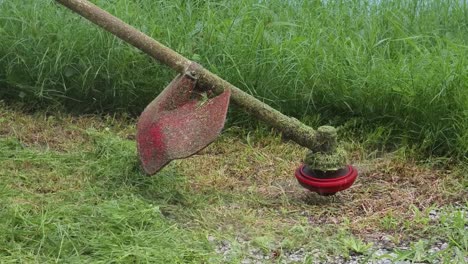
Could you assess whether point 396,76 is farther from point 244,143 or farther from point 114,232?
point 114,232

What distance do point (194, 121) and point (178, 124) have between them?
0.06m

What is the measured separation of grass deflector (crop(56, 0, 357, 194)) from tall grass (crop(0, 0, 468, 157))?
2.26 ft

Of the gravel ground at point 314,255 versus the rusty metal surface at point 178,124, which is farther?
the rusty metal surface at point 178,124

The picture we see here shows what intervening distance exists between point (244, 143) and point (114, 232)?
1.24 meters

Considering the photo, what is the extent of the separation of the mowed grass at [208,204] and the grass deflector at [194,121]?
0.15 meters

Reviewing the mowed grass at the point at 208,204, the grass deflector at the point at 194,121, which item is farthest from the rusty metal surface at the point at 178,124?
the mowed grass at the point at 208,204

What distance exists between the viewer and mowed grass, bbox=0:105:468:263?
2.83 m

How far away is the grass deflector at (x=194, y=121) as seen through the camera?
10.3 ft

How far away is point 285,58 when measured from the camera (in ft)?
13.5

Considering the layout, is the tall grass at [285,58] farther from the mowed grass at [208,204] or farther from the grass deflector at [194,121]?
the grass deflector at [194,121]

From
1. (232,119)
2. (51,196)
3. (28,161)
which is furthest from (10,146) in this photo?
(232,119)

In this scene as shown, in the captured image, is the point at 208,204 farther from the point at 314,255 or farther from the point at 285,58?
the point at 285,58

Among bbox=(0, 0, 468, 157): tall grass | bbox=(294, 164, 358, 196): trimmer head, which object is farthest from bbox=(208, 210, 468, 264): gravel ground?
bbox=(0, 0, 468, 157): tall grass

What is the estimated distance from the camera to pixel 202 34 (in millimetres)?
4312
